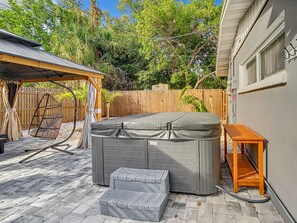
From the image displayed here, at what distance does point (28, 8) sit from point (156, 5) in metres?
10.4

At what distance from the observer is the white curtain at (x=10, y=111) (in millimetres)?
6492

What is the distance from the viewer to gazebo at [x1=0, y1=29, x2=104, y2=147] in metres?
4.27

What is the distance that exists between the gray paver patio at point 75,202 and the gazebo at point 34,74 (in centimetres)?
192

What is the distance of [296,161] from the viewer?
1852 mm

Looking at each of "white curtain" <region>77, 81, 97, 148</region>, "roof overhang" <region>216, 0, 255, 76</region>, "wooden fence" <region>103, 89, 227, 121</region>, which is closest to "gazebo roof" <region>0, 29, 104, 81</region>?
"white curtain" <region>77, 81, 97, 148</region>

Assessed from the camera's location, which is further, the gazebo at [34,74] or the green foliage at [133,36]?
the green foliage at [133,36]

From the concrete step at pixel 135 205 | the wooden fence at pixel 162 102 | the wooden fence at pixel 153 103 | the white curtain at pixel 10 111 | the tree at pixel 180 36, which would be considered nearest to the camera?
the concrete step at pixel 135 205

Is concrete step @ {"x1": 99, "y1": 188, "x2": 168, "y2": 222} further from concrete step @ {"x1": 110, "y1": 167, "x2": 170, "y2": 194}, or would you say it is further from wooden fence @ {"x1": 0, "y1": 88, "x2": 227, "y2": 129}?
wooden fence @ {"x1": 0, "y1": 88, "x2": 227, "y2": 129}

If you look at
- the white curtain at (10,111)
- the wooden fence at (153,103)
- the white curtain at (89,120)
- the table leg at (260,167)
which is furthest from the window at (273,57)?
the wooden fence at (153,103)

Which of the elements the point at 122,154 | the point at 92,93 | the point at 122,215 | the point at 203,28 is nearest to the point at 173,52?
the point at 203,28

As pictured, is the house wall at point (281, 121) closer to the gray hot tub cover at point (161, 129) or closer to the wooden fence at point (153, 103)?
the gray hot tub cover at point (161, 129)

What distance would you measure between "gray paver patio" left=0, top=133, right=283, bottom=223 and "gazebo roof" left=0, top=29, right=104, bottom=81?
1883 millimetres

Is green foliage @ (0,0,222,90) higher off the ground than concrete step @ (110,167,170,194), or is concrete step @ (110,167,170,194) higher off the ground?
green foliage @ (0,0,222,90)

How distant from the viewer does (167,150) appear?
2.74 metres
